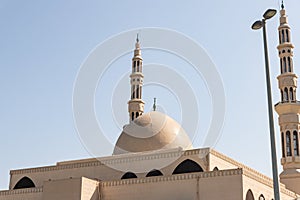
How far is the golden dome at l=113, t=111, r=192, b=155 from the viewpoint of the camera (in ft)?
67.9

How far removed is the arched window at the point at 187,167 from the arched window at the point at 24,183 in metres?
7.46

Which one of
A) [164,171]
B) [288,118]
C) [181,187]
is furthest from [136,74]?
[181,187]

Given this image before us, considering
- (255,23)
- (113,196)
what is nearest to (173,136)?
(113,196)

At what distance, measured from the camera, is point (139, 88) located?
90.3ft

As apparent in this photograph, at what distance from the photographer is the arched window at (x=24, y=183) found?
72.5ft

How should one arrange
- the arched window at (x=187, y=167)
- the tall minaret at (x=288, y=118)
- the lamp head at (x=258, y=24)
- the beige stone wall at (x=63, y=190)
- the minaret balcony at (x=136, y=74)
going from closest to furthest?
1. the lamp head at (x=258, y=24)
2. the beige stone wall at (x=63, y=190)
3. the arched window at (x=187, y=167)
4. the tall minaret at (x=288, y=118)
5. the minaret balcony at (x=136, y=74)

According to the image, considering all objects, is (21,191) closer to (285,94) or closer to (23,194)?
(23,194)

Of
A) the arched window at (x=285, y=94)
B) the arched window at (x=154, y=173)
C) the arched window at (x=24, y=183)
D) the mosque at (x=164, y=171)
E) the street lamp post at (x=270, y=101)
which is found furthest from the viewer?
the arched window at (x=285, y=94)

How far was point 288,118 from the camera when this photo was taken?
79.5ft

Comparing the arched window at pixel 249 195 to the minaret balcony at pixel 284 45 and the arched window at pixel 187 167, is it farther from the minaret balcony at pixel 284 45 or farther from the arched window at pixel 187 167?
the minaret balcony at pixel 284 45

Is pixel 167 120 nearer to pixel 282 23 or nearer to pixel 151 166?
pixel 151 166

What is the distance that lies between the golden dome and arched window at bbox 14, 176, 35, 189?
4309 millimetres

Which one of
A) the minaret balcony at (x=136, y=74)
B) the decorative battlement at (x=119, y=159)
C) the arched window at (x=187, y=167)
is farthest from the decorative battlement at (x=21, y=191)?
the minaret balcony at (x=136, y=74)

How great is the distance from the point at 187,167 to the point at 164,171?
980 mm
